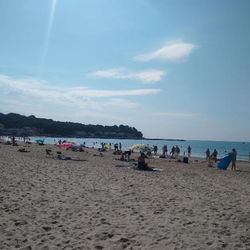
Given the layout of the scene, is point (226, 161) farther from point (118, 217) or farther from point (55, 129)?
point (55, 129)

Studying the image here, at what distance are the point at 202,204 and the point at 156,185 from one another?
3015mm

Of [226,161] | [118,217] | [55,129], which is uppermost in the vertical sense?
[55,129]

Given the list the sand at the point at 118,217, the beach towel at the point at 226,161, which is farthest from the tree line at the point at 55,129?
the sand at the point at 118,217

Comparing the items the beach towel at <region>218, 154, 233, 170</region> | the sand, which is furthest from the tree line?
the sand

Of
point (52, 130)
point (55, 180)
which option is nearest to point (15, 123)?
point (52, 130)

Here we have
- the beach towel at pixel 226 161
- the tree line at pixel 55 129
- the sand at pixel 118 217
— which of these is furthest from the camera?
the tree line at pixel 55 129

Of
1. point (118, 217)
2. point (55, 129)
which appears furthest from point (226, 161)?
point (55, 129)

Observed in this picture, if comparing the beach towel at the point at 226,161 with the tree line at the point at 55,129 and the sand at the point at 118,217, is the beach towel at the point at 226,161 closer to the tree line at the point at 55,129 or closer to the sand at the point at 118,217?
the sand at the point at 118,217

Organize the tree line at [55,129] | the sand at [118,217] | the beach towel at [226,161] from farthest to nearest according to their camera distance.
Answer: the tree line at [55,129] < the beach towel at [226,161] < the sand at [118,217]

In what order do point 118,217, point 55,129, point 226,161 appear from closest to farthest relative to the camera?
1. point 118,217
2. point 226,161
3. point 55,129

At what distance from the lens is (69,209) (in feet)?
19.8

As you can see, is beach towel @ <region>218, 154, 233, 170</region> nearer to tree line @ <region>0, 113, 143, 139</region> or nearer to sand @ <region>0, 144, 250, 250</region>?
sand @ <region>0, 144, 250, 250</region>

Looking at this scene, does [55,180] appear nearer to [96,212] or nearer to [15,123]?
[96,212]

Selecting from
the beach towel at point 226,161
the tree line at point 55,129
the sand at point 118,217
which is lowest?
the sand at point 118,217
